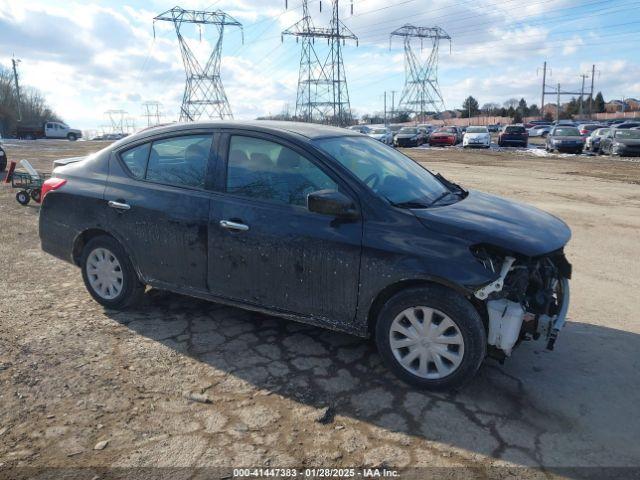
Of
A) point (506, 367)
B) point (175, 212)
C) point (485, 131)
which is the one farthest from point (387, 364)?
point (485, 131)

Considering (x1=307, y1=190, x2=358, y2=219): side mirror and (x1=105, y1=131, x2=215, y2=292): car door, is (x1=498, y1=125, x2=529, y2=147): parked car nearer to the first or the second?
(x1=105, y1=131, x2=215, y2=292): car door

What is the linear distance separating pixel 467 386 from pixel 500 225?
3.54ft

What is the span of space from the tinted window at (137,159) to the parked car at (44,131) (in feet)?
202

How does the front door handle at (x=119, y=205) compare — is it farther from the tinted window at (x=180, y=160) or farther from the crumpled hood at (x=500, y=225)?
the crumpled hood at (x=500, y=225)

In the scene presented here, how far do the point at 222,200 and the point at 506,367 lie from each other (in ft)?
7.85

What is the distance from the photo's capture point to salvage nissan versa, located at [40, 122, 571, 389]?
3252 mm

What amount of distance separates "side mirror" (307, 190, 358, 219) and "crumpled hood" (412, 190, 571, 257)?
43 cm

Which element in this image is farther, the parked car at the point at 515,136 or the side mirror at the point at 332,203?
the parked car at the point at 515,136

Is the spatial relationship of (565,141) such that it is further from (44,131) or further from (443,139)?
(44,131)

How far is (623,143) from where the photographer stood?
24.2 metres

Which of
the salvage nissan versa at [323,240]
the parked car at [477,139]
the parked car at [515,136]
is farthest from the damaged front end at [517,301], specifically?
the parked car at [515,136]

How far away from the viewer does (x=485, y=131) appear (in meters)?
33.9

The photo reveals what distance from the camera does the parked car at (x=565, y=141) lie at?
2795 centimetres

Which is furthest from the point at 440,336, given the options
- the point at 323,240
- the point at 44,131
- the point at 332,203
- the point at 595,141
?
the point at 44,131
